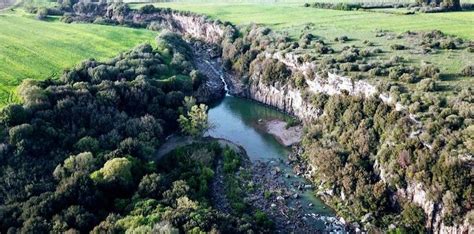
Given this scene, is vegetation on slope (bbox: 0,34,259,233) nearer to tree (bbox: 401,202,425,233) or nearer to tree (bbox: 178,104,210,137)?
tree (bbox: 178,104,210,137)

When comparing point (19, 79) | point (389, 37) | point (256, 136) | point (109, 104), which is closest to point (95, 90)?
point (109, 104)

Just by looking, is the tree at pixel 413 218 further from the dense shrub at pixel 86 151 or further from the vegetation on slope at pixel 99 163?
the dense shrub at pixel 86 151

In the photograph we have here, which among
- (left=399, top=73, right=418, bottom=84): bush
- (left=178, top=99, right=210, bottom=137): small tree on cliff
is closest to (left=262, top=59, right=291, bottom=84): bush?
(left=178, top=99, right=210, bottom=137): small tree on cliff

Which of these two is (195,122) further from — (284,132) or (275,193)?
(284,132)

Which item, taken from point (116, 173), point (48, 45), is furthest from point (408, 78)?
point (48, 45)

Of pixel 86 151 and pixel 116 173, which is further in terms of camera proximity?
pixel 86 151
